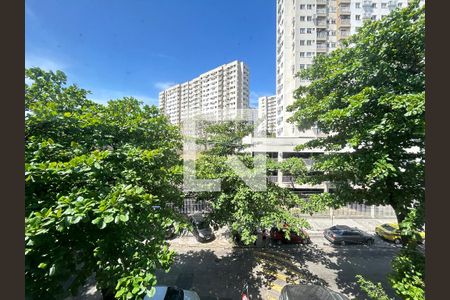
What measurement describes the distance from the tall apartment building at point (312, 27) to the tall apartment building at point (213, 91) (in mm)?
30171

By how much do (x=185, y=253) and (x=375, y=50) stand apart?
40.8 feet

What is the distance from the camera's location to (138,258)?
11.1ft

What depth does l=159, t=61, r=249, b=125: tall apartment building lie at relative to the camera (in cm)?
6794

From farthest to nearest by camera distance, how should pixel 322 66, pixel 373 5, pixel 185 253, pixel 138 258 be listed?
pixel 373 5, pixel 185 253, pixel 322 66, pixel 138 258

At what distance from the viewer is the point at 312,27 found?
1252 inches

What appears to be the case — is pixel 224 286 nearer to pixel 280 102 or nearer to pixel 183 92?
pixel 280 102

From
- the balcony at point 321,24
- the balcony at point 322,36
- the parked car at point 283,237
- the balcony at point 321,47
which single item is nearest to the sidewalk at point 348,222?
the parked car at point 283,237

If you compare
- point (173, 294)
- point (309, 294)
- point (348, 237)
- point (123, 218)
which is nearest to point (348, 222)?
point (348, 237)

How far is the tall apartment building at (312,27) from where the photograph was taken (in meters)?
31.6

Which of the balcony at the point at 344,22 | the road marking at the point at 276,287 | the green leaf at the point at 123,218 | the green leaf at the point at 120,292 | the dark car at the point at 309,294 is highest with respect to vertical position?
the balcony at the point at 344,22

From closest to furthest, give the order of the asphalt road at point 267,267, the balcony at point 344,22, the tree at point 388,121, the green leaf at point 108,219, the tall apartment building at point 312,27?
the green leaf at point 108,219 < the tree at point 388,121 < the asphalt road at point 267,267 < the tall apartment building at point 312,27 < the balcony at point 344,22

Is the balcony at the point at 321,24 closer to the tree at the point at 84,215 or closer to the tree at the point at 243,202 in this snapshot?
the tree at the point at 243,202

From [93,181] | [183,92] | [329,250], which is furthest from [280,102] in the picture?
[183,92]

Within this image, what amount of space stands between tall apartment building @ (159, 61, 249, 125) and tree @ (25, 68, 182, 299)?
5931cm
